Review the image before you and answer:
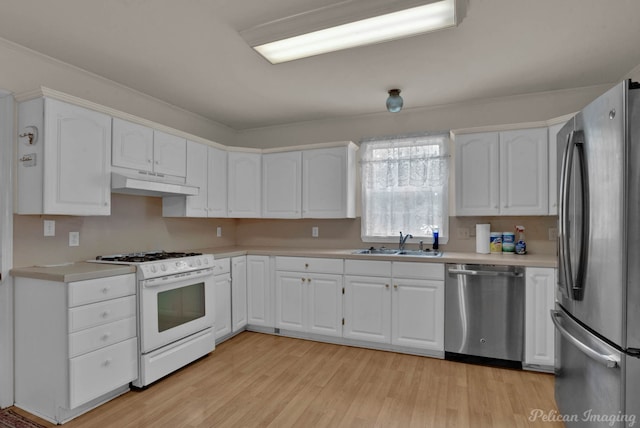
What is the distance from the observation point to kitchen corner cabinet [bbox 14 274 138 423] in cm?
211

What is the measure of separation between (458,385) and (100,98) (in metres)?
3.77

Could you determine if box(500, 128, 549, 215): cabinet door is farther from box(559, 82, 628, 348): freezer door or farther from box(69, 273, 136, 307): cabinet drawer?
box(69, 273, 136, 307): cabinet drawer

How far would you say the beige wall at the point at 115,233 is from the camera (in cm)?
244

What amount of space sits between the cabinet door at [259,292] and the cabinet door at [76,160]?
1557 mm

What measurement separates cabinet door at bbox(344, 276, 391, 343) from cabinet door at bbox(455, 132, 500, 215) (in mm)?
1104

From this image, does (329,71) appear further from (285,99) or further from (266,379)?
(266,379)

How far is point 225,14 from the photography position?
207cm

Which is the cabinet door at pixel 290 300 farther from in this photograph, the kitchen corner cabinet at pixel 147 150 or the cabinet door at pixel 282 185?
the kitchen corner cabinet at pixel 147 150

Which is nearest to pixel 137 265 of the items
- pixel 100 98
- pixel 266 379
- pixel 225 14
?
pixel 266 379

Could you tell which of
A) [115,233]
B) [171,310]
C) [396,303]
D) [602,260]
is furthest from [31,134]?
[602,260]

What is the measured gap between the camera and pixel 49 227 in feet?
8.32

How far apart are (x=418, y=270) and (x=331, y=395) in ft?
Result: 4.32

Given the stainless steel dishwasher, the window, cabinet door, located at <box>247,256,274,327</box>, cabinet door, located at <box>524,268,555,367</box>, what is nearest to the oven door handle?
cabinet door, located at <box>247,256,274,327</box>

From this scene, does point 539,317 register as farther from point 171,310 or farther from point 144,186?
point 144,186
